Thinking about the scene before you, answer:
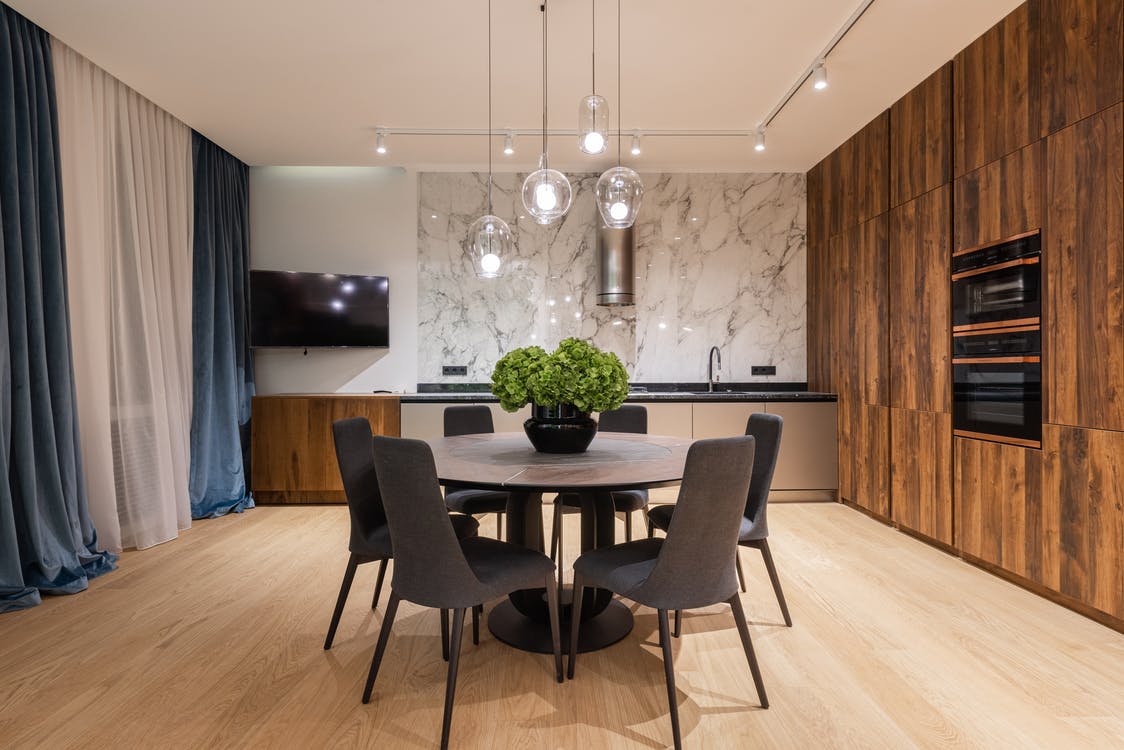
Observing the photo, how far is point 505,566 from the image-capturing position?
1839mm

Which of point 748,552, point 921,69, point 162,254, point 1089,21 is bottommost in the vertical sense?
point 748,552

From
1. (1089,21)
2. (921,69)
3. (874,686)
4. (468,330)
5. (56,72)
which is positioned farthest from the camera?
(468,330)

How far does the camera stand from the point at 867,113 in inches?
156

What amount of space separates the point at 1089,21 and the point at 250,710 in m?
3.93

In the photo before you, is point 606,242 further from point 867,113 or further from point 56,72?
point 56,72

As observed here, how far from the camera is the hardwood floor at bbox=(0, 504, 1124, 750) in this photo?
5.62 ft

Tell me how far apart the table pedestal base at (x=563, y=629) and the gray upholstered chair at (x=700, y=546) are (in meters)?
0.57

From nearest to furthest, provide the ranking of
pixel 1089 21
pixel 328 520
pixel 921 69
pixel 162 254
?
pixel 1089 21
pixel 921 69
pixel 162 254
pixel 328 520

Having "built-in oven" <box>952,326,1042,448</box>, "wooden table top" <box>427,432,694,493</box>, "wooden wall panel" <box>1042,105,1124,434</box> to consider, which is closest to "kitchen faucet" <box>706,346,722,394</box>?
"built-in oven" <box>952,326,1042,448</box>

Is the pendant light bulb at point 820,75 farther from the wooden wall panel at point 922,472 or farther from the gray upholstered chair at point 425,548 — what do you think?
the gray upholstered chair at point 425,548

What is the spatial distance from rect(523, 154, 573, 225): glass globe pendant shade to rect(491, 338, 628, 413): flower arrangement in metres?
0.57

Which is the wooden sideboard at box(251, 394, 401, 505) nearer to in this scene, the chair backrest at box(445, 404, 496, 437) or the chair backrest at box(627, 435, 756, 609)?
the chair backrest at box(445, 404, 496, 437)

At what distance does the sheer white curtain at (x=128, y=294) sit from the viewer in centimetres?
323

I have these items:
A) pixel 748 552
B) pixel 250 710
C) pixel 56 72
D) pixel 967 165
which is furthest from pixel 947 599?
pixel 56 72
